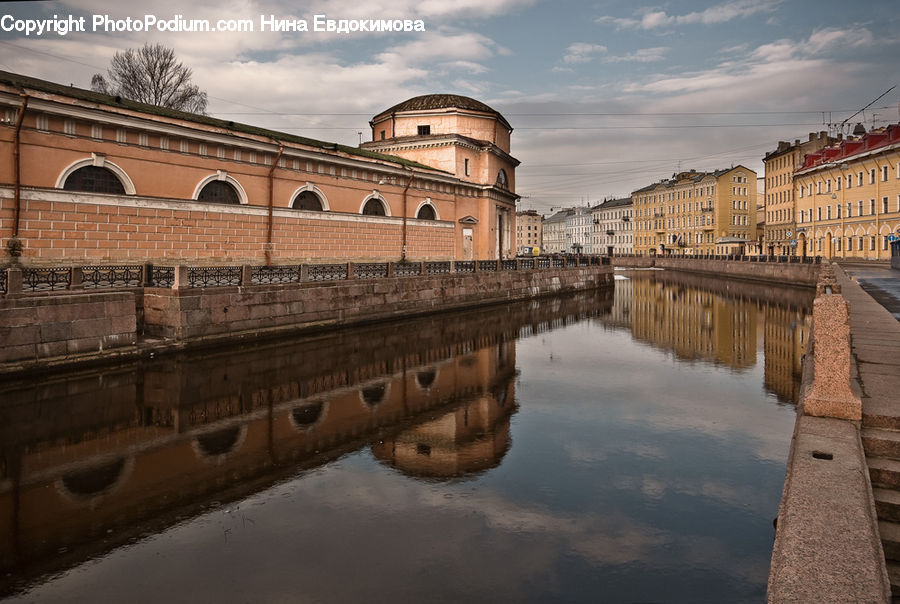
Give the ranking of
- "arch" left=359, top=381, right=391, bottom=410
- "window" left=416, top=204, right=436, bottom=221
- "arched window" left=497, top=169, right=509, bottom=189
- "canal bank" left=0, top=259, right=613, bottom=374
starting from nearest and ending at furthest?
"arch" left=359, top=381, right=391, bottom=410 < "canal bank" left=0, top=259, right=613, bottom=374 < "window" left=416, top=204, right=436, bottom=221 < "arched window" left=497, top=169, right=509, bottom=189

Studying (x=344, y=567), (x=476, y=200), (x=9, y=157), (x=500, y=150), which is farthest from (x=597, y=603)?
(x=500, y=150)

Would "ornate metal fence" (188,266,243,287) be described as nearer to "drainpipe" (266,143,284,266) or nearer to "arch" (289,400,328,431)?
"drainpipe" (266,143,284,266)

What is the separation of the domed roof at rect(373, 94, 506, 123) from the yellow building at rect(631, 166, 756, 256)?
46.8m

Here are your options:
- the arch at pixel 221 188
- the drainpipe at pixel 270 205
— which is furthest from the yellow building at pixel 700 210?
the arch at pixel 221 188

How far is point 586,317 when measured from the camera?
2589 centimetres

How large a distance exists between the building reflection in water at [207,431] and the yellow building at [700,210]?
69.1 metres

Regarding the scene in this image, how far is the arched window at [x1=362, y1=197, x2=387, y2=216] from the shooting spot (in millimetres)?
27156

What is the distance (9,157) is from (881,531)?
62.0ft

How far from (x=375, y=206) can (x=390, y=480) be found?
2220cm

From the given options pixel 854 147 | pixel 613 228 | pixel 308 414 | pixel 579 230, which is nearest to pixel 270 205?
pixel 308 414

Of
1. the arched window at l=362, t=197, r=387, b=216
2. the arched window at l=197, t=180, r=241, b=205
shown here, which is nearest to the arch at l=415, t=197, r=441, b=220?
Answer: the arched window at l=362, t=197, r=387, b=216

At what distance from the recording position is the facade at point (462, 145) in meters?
35.0

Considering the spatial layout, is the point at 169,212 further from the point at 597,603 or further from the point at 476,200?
the point at 476,200

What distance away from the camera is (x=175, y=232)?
18844 mm
